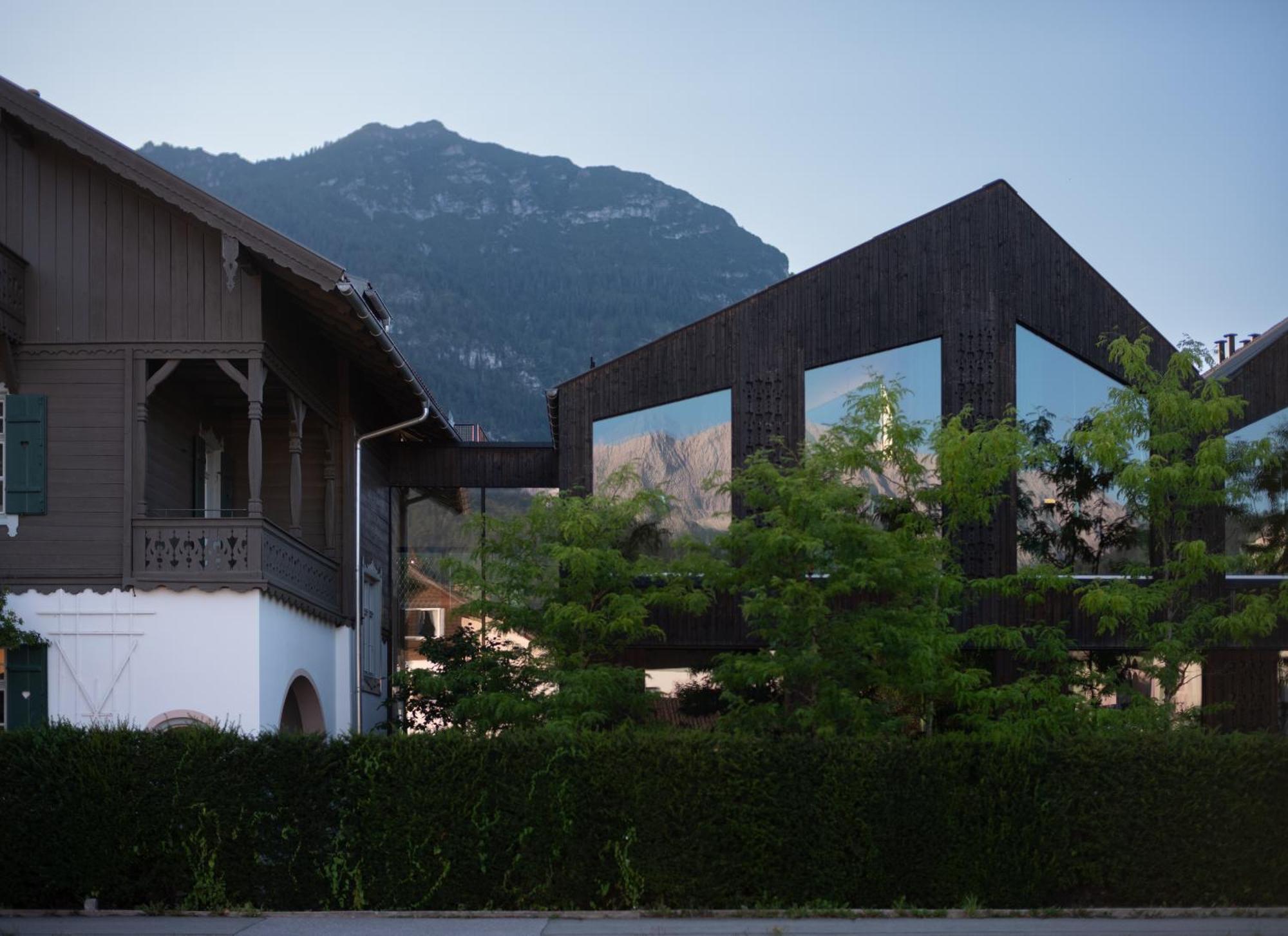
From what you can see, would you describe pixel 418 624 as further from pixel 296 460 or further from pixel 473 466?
pixel 296 460

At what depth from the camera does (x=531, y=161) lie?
514 feet

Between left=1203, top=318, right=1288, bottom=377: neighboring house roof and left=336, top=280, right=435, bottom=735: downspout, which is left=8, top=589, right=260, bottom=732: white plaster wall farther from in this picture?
left=1203, top=318, right=1288, bottom=377: neighboring house roof

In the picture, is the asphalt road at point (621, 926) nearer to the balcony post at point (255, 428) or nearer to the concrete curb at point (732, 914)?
the concrete curb at point (732, 914)

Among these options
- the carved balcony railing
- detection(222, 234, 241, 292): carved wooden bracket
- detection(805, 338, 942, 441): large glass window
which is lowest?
the carved balcony railing

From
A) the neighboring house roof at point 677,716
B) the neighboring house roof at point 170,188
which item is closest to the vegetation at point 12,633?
the neighboring house roof at point 170,188

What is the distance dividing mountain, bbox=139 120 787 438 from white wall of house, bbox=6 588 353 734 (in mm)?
75110

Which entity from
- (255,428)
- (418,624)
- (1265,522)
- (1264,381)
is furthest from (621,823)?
(418,624)

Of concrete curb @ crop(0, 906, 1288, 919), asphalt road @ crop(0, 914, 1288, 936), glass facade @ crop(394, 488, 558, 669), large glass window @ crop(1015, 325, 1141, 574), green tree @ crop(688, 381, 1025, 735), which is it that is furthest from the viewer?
glass facade @ crop(394, 488, 558, 669)

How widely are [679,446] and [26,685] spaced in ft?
31.9

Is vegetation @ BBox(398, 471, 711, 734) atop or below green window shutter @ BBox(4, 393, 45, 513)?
below

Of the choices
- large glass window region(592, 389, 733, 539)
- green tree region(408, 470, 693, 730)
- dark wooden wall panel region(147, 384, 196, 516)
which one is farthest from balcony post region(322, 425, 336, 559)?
green tree region(408, 470, 693, 730)

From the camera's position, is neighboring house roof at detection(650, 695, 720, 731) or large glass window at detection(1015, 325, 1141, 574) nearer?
neighboring house roof at detection(650, 695, 720, 731)

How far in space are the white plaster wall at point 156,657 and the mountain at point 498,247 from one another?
75.2 m

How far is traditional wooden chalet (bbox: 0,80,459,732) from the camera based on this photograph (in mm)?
17828
